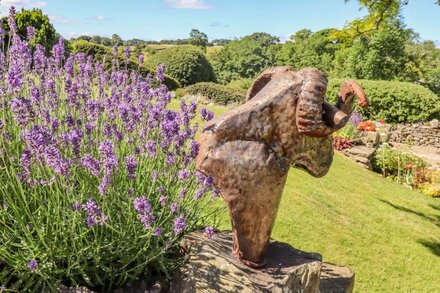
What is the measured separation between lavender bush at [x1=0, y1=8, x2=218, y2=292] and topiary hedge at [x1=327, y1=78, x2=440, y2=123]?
54.6 feet

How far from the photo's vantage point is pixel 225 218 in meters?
5.30

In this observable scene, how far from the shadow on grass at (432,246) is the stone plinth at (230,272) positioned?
4.29 metres

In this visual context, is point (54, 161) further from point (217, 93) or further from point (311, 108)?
point (217, 93)

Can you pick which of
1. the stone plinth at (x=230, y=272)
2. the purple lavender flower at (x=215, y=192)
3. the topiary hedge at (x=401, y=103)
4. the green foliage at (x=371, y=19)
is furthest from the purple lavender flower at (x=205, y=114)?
the topiary hedge at (x=401, y=103)

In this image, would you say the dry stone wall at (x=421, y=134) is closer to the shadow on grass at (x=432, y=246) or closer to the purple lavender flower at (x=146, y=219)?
the shadow on grass at (x=432, y=246)

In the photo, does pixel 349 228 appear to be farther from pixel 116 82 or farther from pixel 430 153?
pixel 430 153

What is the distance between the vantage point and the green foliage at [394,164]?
11867 millimetres

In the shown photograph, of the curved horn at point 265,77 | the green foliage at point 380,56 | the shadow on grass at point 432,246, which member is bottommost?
the shadow on grass at point 432,246

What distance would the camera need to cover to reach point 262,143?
2898mm

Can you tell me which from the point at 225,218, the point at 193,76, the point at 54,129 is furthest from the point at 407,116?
the point at 54,129

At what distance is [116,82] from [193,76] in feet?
64.9

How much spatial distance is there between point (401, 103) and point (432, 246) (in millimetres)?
13048

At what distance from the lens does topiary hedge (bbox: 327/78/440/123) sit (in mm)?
18406

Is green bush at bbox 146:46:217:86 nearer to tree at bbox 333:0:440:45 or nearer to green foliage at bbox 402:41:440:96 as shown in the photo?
green foliage at bbox 402:41:440:96
